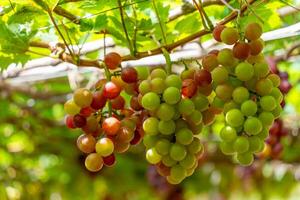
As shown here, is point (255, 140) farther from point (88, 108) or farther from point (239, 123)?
point (88, 108)

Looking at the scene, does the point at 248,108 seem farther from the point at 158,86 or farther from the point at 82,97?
the point at 82,97

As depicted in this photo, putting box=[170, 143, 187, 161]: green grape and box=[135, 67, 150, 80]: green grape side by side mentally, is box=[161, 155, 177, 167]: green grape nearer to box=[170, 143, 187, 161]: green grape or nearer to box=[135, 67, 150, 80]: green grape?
box=[170, 143, 187, 161]: green grape

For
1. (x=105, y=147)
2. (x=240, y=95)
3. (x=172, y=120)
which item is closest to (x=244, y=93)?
(x=240, y=95)

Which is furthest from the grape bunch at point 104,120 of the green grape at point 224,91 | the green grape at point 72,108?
the green grape at point 224,91

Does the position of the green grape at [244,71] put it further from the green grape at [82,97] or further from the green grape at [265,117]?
the green grape at [82,97]

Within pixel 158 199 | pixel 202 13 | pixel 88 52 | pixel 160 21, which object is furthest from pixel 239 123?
pixel 158 199

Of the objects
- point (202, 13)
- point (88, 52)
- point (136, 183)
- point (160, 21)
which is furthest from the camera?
point (136, 183)
